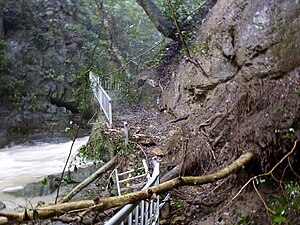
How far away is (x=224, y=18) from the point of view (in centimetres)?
730

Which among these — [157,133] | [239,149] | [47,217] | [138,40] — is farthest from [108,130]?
[138,40]

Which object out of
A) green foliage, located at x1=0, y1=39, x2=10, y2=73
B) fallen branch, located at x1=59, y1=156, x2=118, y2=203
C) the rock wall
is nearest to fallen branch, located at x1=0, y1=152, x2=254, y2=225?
the rock wall

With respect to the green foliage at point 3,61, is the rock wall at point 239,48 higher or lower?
lower

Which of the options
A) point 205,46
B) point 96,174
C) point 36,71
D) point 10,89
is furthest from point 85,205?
point 36,71

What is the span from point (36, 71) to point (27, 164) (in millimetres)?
4668

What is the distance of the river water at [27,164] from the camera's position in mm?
8812

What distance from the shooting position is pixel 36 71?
14.0m

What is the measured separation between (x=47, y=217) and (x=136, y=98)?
8521 millimetres

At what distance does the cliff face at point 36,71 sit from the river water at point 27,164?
33.1 inches

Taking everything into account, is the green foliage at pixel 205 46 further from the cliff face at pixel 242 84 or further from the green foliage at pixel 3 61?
the green foliage at pixel 3 61

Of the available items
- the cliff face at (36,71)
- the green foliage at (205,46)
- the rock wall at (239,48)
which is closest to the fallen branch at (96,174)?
the rock wall at (239,48)

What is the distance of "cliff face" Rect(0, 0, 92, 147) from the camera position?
13236 mm

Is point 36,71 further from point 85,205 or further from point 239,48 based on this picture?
point 85,205

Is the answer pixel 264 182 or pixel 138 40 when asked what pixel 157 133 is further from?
pixel 138 40
